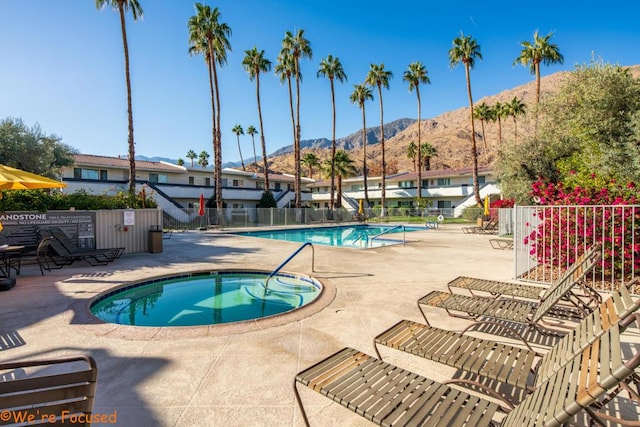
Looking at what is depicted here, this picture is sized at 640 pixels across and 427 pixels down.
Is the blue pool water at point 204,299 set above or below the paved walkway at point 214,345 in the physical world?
below

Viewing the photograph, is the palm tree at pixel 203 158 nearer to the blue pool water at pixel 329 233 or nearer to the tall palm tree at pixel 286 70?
the tall palm tree at pixel 286 70

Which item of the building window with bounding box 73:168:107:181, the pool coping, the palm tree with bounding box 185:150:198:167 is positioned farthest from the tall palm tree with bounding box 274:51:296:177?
the palm tree with bounding box 185:150:198:167

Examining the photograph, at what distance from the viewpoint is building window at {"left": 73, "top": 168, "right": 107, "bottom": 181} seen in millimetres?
30812

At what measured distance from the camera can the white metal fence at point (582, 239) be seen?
6.73 m

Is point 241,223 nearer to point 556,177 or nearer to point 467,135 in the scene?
point 556,177

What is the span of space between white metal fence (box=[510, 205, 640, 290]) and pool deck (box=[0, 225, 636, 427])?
3.19 ft

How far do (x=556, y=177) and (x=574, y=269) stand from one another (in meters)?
12.8

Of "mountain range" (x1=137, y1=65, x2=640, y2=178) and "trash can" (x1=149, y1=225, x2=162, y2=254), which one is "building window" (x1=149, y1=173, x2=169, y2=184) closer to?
"trash can" (x1=149, y1=225, x2=162, y2=254)

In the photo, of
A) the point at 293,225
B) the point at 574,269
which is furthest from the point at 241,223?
the point at 574,269

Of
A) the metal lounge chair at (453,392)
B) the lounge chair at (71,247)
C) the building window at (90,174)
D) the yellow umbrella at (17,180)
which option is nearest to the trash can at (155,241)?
the lounge chair at (71,247)

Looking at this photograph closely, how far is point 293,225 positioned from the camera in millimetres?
32344

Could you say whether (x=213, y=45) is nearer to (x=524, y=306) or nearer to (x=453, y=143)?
(x=524, y=306)

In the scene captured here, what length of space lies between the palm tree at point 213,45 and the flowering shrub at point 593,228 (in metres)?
25.4

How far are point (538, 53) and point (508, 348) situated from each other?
3841cm
